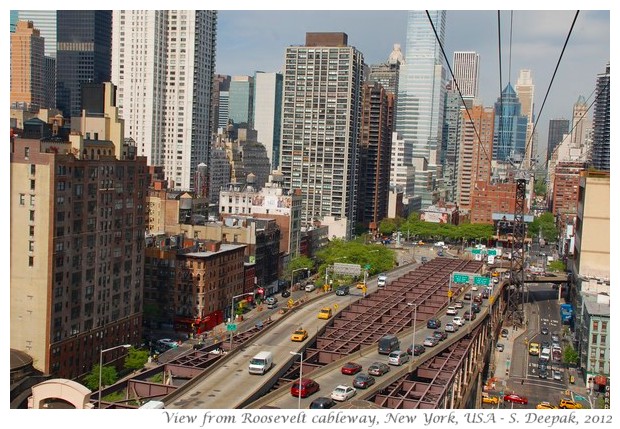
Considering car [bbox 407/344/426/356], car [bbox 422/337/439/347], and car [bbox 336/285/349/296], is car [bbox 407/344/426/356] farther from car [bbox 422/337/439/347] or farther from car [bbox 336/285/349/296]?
car [bbox 336/285/349/296]

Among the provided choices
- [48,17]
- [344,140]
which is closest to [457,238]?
[344,140]

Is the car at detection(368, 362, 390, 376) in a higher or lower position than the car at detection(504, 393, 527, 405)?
higher

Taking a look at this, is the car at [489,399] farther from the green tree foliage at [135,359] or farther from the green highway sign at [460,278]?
the green tree foliage at [135,359]

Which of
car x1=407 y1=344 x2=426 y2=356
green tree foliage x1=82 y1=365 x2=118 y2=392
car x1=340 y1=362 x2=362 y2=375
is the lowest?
green tree foliage x1=82 y1=365 x2=118 y2=392

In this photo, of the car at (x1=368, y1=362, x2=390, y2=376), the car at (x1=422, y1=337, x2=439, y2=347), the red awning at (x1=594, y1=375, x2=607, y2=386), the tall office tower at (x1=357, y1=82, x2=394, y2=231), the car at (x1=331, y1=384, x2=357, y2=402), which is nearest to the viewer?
the car at (x1=331, y1=384, x2=357, y2=402)

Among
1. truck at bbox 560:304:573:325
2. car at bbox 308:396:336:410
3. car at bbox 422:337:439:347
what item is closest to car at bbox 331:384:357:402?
car at bbox 308:396:336:410

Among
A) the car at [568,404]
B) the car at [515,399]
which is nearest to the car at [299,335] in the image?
the car at [515,399]
